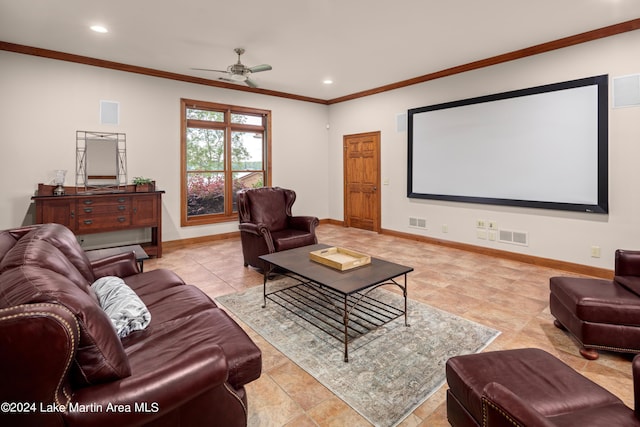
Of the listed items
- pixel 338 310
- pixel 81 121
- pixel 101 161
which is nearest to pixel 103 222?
pixel 101 161

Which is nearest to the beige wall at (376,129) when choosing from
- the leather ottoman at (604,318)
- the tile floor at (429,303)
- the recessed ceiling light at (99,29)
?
the tile floor at (429,303)

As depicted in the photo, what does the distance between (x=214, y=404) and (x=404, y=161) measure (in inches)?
221

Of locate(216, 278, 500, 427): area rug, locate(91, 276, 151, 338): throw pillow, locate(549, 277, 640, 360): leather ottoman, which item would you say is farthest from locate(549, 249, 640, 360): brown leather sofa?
locate(91, 276, 151, 338): throw pillow

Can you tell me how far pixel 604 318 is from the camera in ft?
7.29

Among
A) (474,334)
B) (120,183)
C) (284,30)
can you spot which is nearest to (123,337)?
(474,334)

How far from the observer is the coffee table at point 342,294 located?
96.7 inches

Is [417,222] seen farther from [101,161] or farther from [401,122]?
[101,161]

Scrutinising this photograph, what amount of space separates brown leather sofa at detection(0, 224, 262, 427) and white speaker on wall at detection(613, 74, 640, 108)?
4.80m

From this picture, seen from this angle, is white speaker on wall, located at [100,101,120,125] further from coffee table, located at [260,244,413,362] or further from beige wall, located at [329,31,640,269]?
beige wall, located at [329,31,640,269]

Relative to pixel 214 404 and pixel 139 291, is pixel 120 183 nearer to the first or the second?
pixel 139 291

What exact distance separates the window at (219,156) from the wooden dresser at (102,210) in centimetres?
85

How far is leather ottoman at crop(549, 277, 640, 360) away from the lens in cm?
217

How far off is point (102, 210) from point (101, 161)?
865 mm

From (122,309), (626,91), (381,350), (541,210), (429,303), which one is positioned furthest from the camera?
(541,210)
